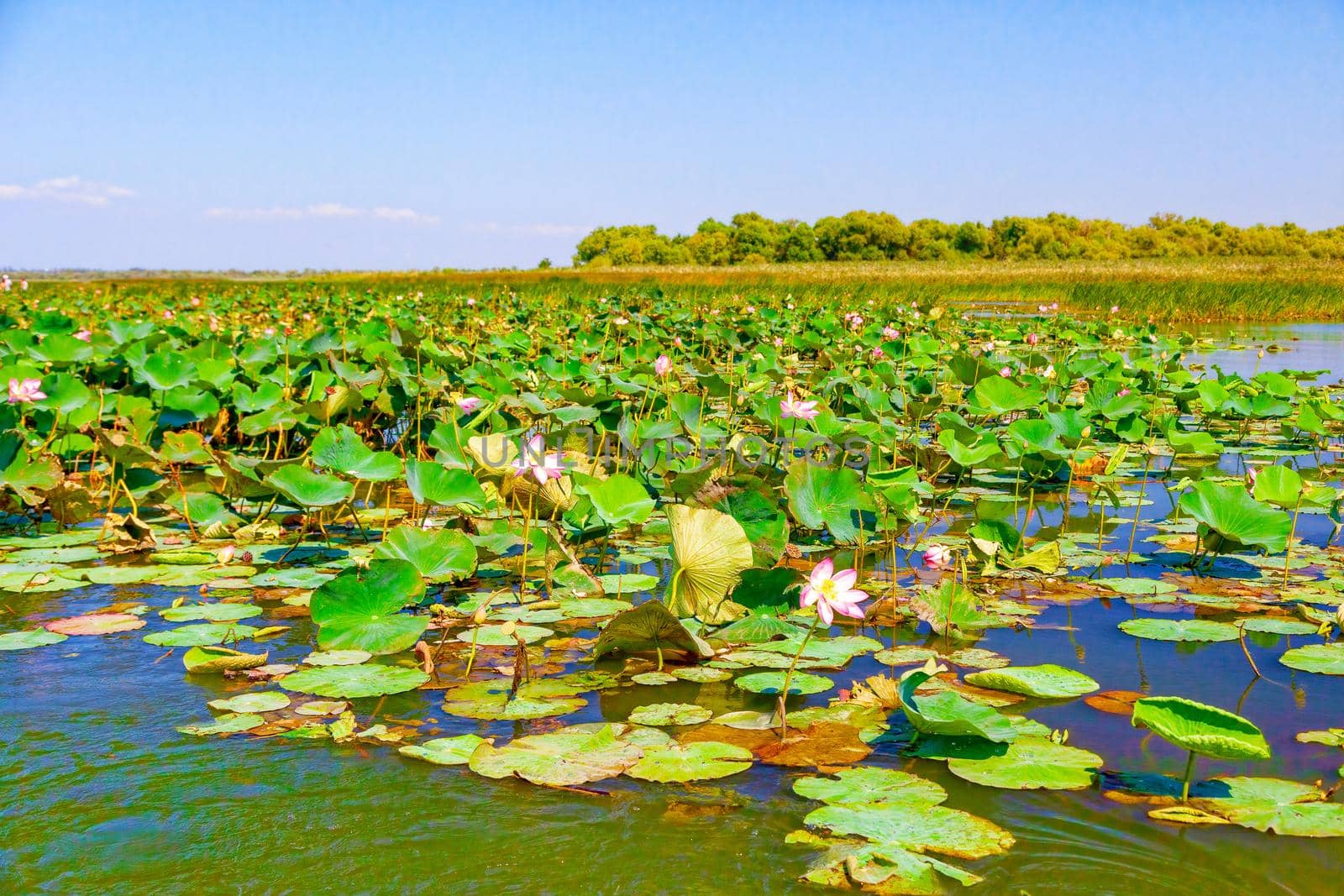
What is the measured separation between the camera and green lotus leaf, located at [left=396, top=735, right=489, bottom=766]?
181 centimetres

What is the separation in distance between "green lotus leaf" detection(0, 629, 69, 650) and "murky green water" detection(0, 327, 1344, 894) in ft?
0.67

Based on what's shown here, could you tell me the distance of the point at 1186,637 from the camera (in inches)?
97.7

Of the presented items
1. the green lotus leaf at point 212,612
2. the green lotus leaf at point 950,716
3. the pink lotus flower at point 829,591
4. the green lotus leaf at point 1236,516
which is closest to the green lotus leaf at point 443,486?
the green lotus leaf at point 212,612

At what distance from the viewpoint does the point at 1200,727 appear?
1.57 metres

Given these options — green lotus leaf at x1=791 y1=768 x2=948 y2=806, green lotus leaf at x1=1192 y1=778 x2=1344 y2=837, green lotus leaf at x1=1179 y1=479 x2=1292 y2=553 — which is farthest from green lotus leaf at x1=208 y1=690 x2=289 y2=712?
green lotus leaf at x1=1179 y1=479 x2=1292 y2=553

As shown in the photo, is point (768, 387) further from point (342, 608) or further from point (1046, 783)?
point (1046, 783)

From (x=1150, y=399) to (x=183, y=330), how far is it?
595 centimetres

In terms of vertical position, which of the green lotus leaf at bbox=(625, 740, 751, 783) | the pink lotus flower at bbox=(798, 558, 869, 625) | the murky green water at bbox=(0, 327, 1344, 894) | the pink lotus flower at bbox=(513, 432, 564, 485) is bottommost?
the murky green water at bbox=(0, 327, 1344, 894)

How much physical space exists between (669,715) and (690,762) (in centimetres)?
24

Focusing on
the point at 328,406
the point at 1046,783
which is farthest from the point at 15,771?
the point at 328,406

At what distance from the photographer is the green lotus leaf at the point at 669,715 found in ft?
6.53

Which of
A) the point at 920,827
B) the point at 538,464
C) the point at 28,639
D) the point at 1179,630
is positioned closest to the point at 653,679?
the point at 538,464

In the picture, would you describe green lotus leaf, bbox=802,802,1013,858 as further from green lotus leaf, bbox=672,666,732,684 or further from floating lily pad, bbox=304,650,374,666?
floating lily pad, bbox=304,650,374,666

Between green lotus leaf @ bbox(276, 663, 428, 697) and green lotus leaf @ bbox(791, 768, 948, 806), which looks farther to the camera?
green lotus leaf @ bbox(276, 663, 428, 697)
